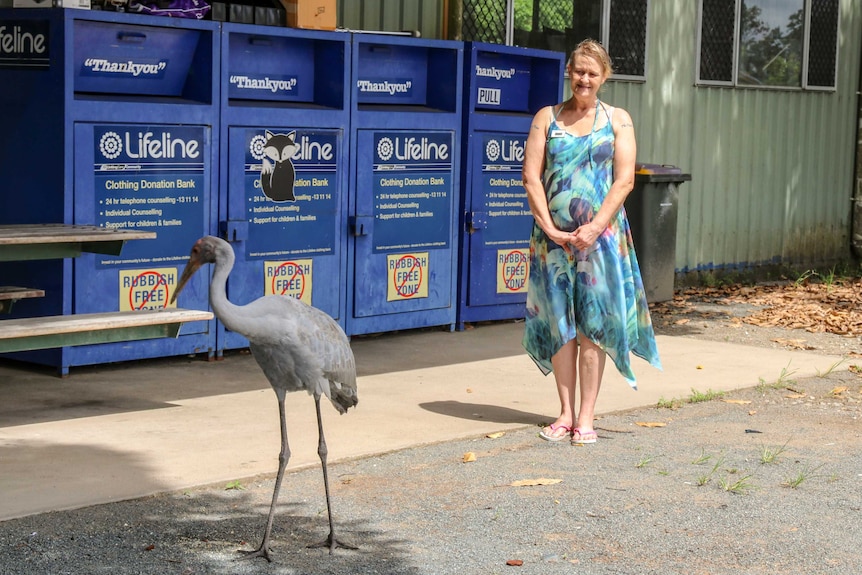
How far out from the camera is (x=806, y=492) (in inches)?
243

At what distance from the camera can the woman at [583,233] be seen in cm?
685

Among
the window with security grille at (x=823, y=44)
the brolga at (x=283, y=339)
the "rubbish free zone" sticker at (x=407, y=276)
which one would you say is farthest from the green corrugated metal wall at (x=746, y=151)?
the brolga at (x=283, y=339)

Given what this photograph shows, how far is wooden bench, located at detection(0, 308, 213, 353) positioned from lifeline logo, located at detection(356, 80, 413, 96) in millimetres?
2839

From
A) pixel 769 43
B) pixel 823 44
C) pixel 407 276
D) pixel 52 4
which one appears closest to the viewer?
pixel 52 4

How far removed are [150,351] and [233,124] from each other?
4.94 ft

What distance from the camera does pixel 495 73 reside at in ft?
34.6

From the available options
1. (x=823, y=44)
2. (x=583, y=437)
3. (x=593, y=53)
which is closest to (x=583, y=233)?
(x=593, y=53)

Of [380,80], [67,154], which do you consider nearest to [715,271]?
[380,80]

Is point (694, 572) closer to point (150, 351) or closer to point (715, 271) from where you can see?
point (150, 351)

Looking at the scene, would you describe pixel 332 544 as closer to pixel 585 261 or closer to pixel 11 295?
pixel 585 261

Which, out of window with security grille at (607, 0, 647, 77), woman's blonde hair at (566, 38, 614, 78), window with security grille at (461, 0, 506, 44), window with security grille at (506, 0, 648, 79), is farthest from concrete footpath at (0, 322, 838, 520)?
window with security grille at (607, 0, 647, 77)

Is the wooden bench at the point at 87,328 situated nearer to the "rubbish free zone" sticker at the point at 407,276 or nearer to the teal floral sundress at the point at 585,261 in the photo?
the teal floral sundress at the point at 585,261

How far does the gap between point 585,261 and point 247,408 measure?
2024mm

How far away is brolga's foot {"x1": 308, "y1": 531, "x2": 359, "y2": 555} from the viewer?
5.11 metres
